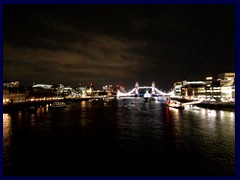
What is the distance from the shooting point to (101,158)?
12.0m

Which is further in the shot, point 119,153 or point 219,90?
point 219,90

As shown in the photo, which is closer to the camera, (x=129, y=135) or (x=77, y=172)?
(x=77, y=172)

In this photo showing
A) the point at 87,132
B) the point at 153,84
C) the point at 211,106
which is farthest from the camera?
the point at 153,84

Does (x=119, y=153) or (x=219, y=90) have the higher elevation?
(x=219, y=90)

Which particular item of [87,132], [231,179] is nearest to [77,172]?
[231,179]

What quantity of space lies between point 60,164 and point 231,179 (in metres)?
7.97

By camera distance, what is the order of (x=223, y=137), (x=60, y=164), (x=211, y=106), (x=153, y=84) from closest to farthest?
(x=60, y=164) → (x=223, y=137) → (x=211, y=106) → (x=153, y=84)

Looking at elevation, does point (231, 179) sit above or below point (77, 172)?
above

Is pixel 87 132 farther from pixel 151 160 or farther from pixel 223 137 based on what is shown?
pixel 223 137

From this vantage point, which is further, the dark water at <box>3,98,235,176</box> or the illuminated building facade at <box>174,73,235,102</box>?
the illuminated building facade at <box>174,73,235,102</box>

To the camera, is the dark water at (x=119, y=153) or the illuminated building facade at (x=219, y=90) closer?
the dark water at (x=119, y=153)

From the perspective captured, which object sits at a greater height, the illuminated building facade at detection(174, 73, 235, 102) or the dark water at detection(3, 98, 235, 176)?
the illuminated building facade at detection(174, 73, 235, 102)

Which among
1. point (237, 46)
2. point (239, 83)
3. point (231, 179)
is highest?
point (237, 46)

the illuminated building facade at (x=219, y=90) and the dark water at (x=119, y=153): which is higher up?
the illuminated building facade at (x=219, y=90)
